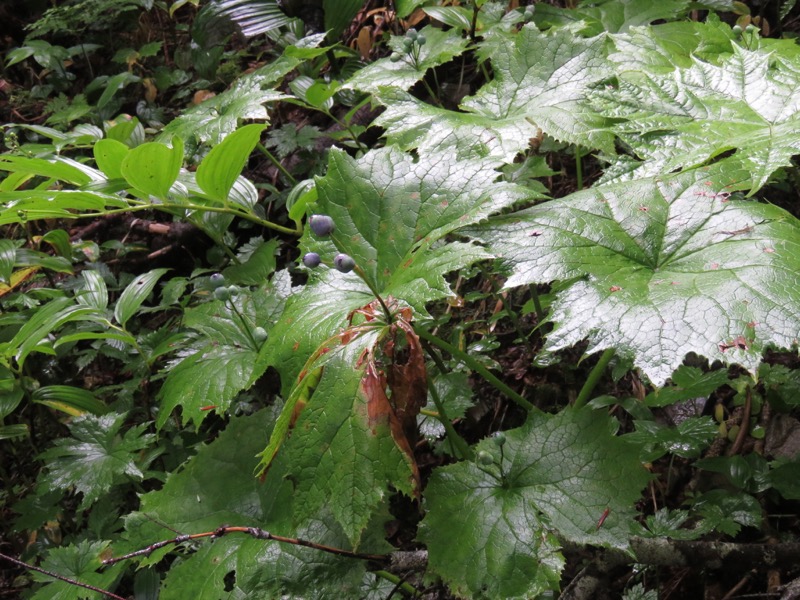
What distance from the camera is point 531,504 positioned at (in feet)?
4.17

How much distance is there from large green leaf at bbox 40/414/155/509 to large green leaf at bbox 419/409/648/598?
1.18 m

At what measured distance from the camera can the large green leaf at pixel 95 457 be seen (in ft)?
→ 6.68

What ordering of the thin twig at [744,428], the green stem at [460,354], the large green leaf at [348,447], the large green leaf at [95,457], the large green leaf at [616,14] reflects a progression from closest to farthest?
the large green leaf at [348,447]
the green stem at [460,354]
the thin twig at [744,428]
the large green leaf at [95,457]
the large green leaf at [616,14]

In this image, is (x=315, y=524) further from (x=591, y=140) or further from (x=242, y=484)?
(x=591, y=140)

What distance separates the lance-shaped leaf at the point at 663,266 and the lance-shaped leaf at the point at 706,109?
0.07 metres

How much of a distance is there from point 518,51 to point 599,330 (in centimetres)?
114

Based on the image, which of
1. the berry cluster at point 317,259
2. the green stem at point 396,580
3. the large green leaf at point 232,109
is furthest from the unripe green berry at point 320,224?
the large green leaf at point 232,109

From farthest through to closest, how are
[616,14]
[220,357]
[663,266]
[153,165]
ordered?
[616,14] < [220,357] < [153,165] < [663,266]

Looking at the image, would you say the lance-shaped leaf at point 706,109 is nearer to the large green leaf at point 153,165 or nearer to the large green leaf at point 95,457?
the large green leaf at point 153,165

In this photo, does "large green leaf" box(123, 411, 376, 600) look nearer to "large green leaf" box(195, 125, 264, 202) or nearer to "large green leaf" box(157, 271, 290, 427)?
"large green leaf" box(157, 271, 290, 427)

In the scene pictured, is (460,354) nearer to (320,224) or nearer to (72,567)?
(320,224)

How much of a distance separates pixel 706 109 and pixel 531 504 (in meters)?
0.98

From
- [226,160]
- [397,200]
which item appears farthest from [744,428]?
[226,160]

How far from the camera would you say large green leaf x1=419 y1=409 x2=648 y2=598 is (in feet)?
3.90
